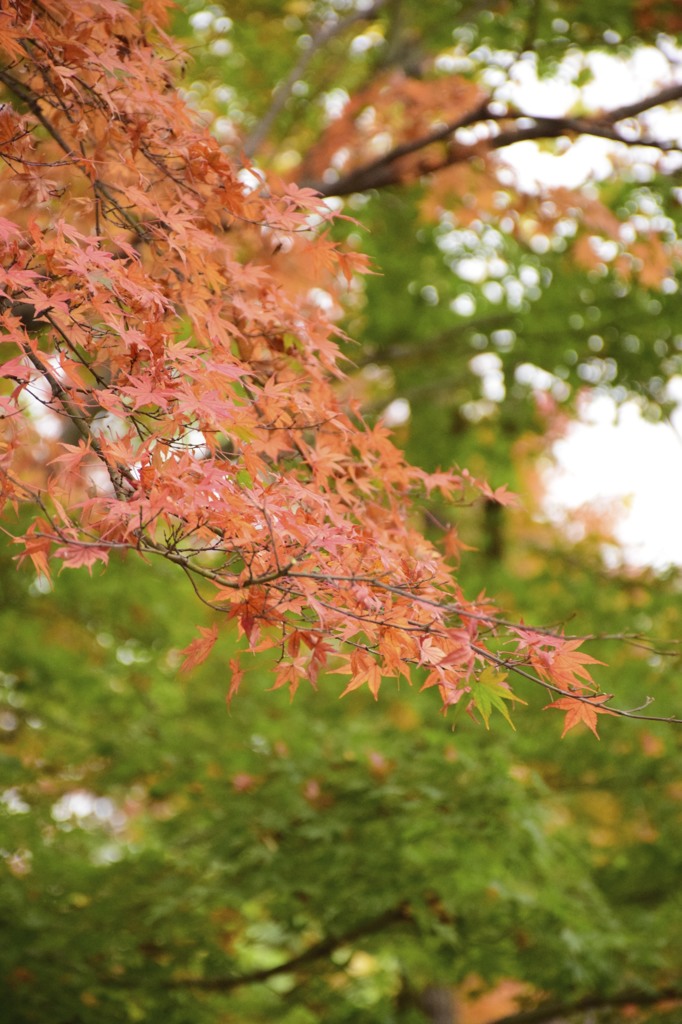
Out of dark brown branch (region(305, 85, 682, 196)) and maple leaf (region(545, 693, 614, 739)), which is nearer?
maple leaf (region(545, 693, 614, 739))

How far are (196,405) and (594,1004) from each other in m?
3.75

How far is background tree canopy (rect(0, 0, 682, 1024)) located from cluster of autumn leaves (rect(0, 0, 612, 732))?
1.03 feet

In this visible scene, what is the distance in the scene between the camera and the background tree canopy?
3.78 meters

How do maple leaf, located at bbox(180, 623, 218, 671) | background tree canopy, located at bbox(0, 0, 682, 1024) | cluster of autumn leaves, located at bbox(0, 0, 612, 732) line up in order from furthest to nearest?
background tree canopy, located at bbox(0, 0, 682, 1024) < maple leaf, located at bbox(180, 623, 218, 671) < cluster of autumn leaves, located at bbox(0, 0, 612, 732)

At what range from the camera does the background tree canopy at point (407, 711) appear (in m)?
3.78

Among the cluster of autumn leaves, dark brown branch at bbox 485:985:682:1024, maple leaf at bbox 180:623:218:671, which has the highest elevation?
the cluster of autumn leaves

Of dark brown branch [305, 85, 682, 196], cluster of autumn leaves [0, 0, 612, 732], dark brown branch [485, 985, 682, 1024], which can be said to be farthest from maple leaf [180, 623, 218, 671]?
dark brown branch [485, 985, 682, 1024]

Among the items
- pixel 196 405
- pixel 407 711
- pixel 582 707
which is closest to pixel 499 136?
pixel 196 405

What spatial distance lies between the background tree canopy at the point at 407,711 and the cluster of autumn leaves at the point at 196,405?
0.31 meters

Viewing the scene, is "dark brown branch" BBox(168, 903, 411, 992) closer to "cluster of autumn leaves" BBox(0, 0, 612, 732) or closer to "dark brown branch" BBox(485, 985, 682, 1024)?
"dark brown branch" BBox(485, 985, 682, 1024)

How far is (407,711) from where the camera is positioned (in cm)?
646

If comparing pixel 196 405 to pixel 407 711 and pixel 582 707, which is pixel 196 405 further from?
pixel 407 711

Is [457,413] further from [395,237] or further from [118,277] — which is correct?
[118,277]

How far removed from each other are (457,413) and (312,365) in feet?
15.4
